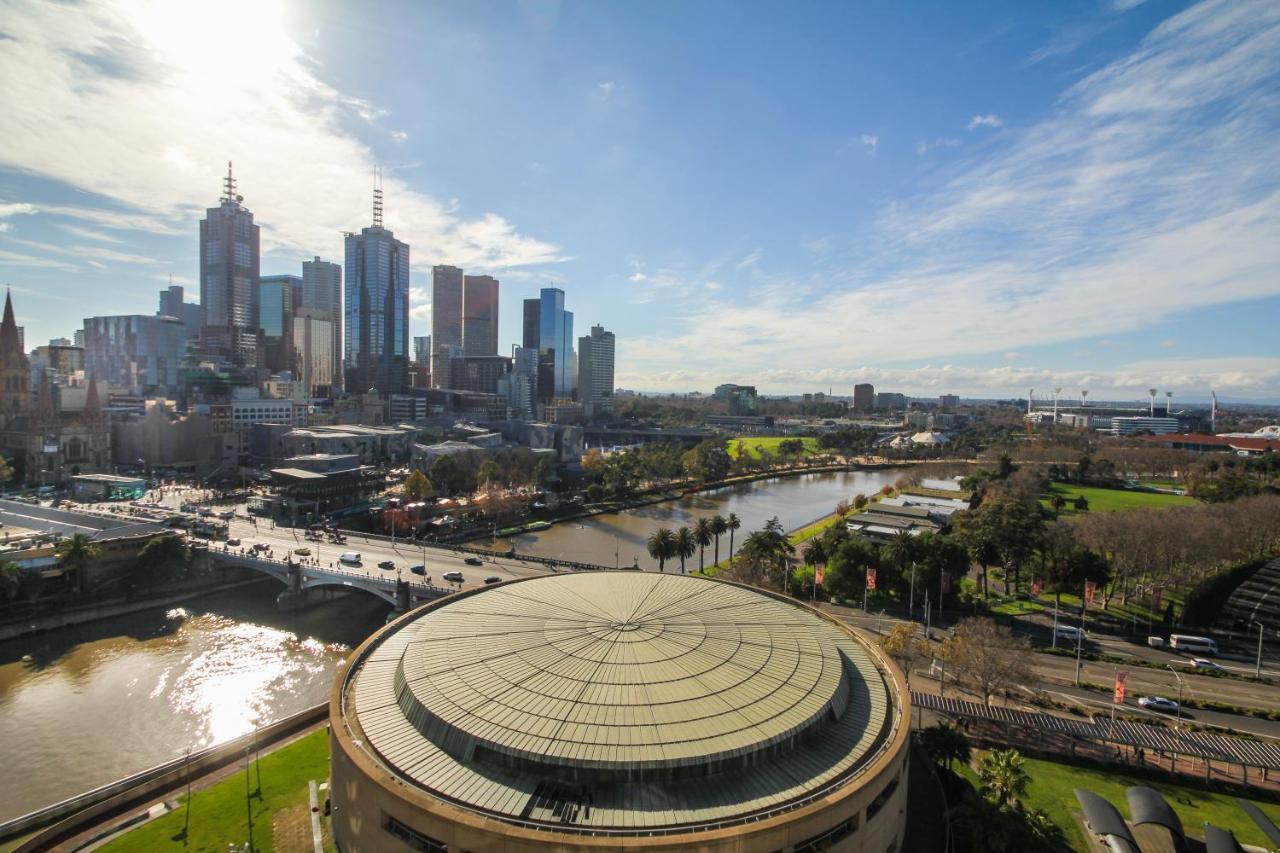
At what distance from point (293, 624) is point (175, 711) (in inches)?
680

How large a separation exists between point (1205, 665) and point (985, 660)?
22.6 m

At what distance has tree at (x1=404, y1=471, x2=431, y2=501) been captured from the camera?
102125 mm

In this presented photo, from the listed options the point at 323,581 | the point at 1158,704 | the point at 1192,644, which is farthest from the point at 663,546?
the point at 1192,644

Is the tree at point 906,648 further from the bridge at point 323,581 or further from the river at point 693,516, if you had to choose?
the river at point 693,516

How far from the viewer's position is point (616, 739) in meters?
22.0

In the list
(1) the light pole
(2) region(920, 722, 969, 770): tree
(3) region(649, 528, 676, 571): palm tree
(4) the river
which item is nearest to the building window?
(2) region(920, 722, 969, 770): tree

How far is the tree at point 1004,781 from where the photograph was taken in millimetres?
26797

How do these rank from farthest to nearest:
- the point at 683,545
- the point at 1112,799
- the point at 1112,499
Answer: the point at 1112,499 < the point at 683,545 < the point at 1112,799

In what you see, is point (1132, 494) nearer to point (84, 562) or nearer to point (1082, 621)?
point (1082, 621)

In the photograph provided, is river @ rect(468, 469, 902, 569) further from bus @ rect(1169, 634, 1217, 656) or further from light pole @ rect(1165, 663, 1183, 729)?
light pole @ rect(1165, 663, 1183, 729)

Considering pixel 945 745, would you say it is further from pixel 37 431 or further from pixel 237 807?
pixel 37 431

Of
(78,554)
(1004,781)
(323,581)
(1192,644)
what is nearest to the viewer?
(1004,781)

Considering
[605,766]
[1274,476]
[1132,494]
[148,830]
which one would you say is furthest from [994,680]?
[1274,476]

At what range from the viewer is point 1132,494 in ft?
384
